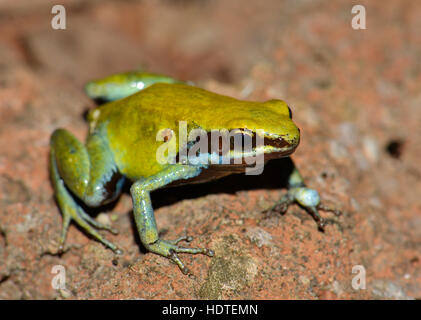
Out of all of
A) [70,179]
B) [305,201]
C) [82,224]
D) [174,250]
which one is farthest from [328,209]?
[70,179]

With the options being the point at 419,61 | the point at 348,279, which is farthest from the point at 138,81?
the point at 419,61

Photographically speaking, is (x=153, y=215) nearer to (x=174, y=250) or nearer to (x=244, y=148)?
(x=174, y=250)

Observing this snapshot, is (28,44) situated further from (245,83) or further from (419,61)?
(419,61)

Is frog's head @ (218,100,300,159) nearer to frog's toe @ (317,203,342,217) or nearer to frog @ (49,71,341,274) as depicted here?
frog @ (49,71,341,274)

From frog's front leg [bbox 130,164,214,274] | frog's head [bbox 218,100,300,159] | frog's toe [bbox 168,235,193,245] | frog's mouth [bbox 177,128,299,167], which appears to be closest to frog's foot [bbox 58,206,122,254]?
frog's front leg [bbox 130,164,214,274]

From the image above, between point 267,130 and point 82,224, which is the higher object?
point 267,130

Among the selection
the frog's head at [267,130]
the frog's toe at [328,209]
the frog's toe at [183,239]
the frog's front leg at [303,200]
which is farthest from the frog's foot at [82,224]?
the frog's toe at [328,209]

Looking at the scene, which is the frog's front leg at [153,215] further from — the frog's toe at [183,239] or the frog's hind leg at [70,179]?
the frog's hind leg at [70,179]
